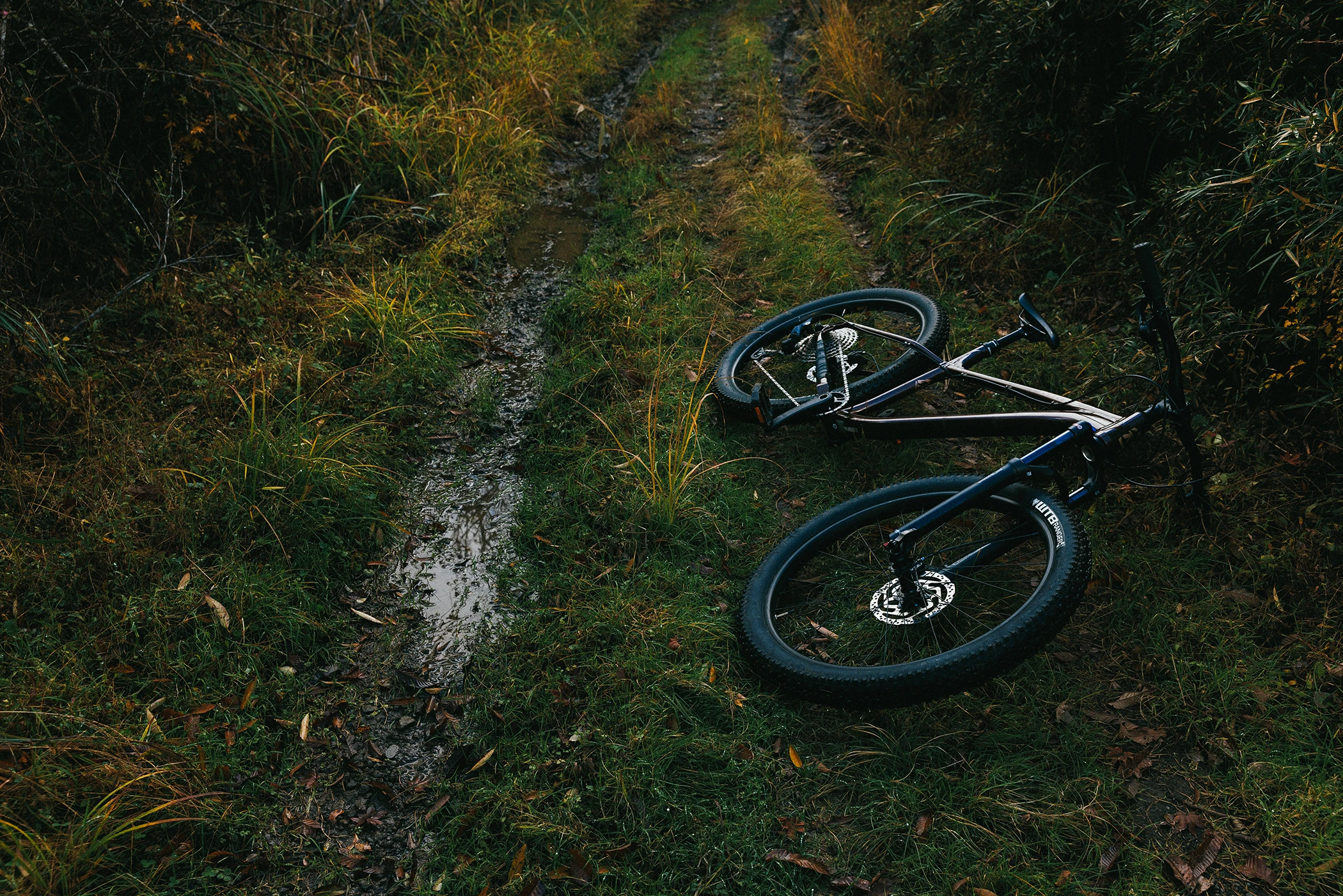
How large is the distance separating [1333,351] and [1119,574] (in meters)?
1.09

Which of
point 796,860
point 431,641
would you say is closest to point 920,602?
point 796,860

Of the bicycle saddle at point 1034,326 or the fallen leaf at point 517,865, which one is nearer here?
the fallen leaf at point 517,865

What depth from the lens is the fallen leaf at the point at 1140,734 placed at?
8.83 feet

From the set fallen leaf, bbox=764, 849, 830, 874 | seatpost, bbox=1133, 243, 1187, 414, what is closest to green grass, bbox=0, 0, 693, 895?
fallen leaf, bbox=764, 849, 830, 874

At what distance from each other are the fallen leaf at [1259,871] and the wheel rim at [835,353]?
2416 millimetres

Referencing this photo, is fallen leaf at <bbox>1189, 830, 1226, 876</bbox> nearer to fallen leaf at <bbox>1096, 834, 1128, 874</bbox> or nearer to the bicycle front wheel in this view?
fallen leaf at <bbox>1096, 834, 1128, 874</bbox>

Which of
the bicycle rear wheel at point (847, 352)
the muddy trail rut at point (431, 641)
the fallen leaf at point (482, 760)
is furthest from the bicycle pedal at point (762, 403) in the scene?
the fallen leaf at point (482, 760)

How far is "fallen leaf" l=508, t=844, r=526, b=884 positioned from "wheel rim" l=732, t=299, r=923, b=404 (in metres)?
2.36

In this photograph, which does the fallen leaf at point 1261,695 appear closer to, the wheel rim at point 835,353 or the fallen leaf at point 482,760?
the wheel rim at point 835,353

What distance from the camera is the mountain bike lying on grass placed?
2594 mm

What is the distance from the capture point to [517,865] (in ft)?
8.19

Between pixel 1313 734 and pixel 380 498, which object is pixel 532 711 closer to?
pixel 380 498

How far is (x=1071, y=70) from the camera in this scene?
4.64m

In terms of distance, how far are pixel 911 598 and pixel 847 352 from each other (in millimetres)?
1679
